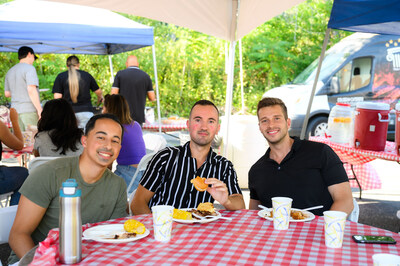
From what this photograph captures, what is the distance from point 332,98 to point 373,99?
83 cm

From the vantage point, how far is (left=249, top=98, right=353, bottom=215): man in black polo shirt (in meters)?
2.90

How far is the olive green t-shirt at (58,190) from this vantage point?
227 centimetres

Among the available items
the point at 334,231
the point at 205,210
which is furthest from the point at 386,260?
the point at 205,210

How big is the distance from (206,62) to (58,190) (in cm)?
1266

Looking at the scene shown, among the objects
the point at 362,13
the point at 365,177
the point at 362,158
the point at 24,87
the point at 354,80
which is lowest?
the point at 365,177

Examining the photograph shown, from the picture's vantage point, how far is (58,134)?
13.0ft

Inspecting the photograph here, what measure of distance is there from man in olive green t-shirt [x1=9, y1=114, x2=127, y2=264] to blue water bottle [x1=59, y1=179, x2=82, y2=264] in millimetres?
685

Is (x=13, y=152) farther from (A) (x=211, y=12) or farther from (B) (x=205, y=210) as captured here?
(B) (x=205, y=210)

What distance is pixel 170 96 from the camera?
47.0 feet

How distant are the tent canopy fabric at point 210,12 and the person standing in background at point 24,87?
106 inches

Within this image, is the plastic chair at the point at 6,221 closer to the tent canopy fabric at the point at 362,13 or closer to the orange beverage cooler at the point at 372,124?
the orange beverage cooler at the point at 372,124

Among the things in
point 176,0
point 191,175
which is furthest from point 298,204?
point 176,0

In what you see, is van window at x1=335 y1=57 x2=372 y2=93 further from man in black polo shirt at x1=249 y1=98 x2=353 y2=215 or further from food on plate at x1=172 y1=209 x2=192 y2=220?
food on plate at x1=172 y1=209 x2=192 y2=220

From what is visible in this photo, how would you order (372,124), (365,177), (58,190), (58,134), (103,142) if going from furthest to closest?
(365,177)
(372,124)
(58,134)
(103,142)
(58,190)
